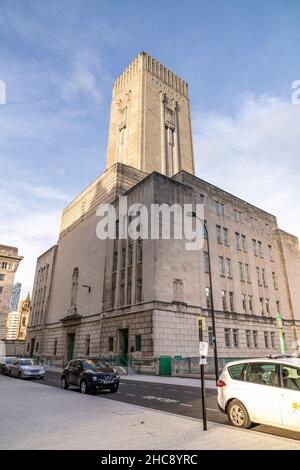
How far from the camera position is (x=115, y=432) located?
22.7 ft

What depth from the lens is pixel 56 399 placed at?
12.3 m

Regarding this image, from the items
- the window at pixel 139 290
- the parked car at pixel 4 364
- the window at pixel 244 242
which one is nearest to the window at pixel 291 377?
the window at pixel 139 290

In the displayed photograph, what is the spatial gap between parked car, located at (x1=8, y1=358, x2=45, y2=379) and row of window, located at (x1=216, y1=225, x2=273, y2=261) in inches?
1043

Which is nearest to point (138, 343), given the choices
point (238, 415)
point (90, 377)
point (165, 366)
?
point (165, 366)

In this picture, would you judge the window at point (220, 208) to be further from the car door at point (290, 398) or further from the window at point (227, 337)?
the car door at point (290, 398)

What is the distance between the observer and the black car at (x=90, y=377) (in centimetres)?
1435

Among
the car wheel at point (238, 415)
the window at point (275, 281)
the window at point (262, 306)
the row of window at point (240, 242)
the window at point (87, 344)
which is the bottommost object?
the car wheel at point (238, 415)

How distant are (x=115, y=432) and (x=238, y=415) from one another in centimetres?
315

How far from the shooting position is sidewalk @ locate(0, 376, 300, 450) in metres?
5.97

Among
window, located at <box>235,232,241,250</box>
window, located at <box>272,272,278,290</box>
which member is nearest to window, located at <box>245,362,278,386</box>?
window, located at <box>235,232,241,250</box>

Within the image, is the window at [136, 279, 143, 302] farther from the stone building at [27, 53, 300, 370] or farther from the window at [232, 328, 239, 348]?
the window at [232, 328, 239, 348]

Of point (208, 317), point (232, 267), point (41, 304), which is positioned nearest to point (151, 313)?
point (208, 317)
